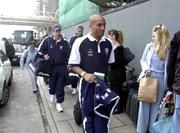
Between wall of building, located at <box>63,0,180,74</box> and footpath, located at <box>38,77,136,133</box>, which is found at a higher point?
wall of building, located at <box>63,0,180,74</box>

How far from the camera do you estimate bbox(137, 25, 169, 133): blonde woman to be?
4.30 metres

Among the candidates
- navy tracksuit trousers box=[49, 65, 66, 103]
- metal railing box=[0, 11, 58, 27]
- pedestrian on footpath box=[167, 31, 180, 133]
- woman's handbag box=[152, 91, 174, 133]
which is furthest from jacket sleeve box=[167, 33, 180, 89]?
metal railing box=[0, 11, 58, 27]

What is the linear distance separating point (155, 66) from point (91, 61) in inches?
42.6

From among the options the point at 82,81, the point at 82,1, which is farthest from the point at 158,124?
the point at 82,1

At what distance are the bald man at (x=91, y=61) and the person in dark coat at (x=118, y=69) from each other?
1.87 m

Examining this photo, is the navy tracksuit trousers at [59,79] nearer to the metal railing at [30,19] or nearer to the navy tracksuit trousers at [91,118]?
the navy tracksuit trousers at [91,118]

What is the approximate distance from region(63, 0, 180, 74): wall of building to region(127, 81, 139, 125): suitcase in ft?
2.77

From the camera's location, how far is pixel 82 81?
400 cm

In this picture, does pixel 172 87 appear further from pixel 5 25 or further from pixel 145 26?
pixel 5 25

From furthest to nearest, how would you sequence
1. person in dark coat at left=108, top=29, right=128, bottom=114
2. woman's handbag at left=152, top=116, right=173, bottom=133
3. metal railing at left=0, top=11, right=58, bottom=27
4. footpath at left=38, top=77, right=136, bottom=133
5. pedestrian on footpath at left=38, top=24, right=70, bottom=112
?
metal railing at left=0, top=11, right=58, bottom=27
pedestrian on footpath at left=38, top=24, right=70, bottom=112
person in dark coat at left=108, top=29, right=128, bottom=114
footpath at left=38, top=77, right=136, bottom=133
woman's handbag at left=152, top=116, right=173, bottom=133

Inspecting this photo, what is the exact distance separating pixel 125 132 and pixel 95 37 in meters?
2.06

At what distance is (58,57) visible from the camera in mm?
6566

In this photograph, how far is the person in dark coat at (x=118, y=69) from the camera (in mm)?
5828

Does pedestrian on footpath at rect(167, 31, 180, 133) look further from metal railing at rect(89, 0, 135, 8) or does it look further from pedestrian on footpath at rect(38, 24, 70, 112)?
metal railing at rect(89, 0, 135, 8)
